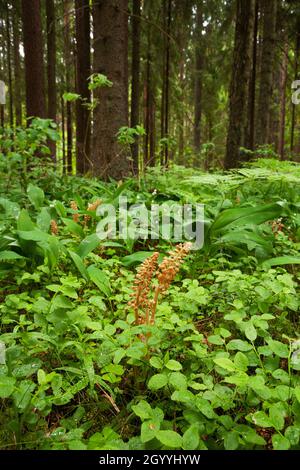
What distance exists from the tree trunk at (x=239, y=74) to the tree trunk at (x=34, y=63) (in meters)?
3.13

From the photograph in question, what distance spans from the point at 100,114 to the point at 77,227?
308 cm

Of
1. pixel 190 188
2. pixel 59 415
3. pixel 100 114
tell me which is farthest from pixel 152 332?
pixel 100 114

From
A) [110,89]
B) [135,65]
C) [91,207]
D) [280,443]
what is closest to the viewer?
[280,443]

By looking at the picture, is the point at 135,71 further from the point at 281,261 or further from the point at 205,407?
the point at 205,407

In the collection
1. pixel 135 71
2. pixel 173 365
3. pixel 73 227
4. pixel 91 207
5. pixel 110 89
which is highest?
pixel 135 71

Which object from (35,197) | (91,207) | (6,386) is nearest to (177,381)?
(6,386)

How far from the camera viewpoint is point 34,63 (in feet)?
19.0

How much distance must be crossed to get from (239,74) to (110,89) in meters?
2.35

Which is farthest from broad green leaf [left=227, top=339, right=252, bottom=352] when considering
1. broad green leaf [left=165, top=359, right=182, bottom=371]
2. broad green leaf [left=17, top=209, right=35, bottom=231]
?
broad green leaf [left=17, top=209, right=35, bottom=231]

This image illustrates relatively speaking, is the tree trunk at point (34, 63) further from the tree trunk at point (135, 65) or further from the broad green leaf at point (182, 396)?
the broad green leaf at point (182, 396)

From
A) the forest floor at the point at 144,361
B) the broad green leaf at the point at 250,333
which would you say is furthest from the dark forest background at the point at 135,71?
the broad green leaf at the point at 250,333

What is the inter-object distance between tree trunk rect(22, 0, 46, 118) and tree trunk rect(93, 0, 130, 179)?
45.0 inches
